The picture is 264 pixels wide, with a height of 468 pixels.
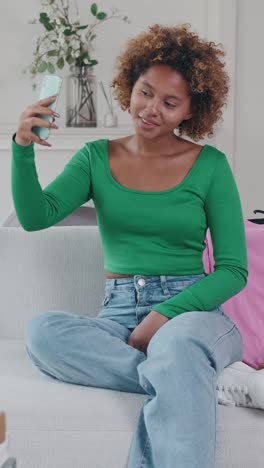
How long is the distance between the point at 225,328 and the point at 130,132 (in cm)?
168

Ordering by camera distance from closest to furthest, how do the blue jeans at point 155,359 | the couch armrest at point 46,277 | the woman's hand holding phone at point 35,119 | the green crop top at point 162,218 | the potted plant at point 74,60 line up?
the blue jeans at point 155,359 → the woman's hand holding phone at point 35,119 → the green crop top at point 162,218 → the couch armrest at point 46,277 → the potted plant at point 74,60

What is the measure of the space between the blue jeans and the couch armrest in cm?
19

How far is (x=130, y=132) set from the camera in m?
3.69

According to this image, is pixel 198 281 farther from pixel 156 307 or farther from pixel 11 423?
pixel 11 423

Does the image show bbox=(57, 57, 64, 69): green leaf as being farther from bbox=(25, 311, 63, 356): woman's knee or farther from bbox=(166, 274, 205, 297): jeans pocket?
bbox=(25, 311, 63, 356): woman's knee

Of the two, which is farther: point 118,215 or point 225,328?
point 118,215

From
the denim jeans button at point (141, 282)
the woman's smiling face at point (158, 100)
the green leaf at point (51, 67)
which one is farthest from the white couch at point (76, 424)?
the green leaf at point (51, 67)

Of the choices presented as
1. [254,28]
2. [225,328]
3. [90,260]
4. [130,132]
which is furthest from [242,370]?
[254,28]

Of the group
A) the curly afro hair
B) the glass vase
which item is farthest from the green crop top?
the glass vase

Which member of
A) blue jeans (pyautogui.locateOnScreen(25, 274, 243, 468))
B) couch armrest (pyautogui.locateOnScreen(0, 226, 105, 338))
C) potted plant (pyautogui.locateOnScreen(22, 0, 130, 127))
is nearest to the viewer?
blue jeans (pyautogui.locateOnScreen(25, 274, 243, 468))

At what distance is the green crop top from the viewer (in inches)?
86.7

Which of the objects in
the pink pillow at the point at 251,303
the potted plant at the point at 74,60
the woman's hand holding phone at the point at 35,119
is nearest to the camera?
the woman's hand holding phone at the point at 35,119

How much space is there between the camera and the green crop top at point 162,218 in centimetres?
220

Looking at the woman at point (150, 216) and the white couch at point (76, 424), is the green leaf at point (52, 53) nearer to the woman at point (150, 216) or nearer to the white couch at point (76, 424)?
the woman at point (150, 216)
